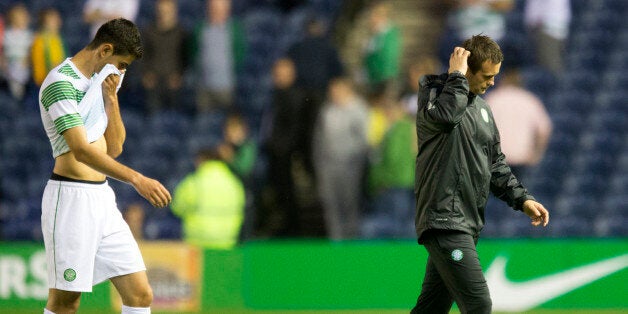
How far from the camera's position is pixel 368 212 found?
43.5ft

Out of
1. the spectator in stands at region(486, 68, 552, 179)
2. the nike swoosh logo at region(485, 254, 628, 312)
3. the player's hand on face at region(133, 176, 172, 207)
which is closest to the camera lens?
the player's hand on face at region(133, 176, 172, 207)

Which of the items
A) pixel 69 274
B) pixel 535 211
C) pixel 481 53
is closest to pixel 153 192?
pixel 69 274

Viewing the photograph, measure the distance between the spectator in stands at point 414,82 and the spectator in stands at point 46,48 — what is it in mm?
4079

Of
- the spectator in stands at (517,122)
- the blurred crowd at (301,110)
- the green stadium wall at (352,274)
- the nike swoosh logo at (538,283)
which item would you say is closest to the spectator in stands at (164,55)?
the blurred crowd at (301,110)

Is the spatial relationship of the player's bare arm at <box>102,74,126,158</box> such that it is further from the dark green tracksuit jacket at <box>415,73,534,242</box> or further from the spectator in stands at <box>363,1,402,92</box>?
the spectator in stands at <box>363,1,402,92</box>

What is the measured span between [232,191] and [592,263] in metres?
3.90

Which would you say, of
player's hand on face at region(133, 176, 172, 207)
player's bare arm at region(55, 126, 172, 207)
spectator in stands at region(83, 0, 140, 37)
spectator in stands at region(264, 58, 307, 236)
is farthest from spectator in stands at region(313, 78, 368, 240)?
player's hand on face at region(133, 176, 172, 207)

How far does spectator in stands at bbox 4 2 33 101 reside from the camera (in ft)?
45.4

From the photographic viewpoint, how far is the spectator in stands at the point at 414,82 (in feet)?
41.9

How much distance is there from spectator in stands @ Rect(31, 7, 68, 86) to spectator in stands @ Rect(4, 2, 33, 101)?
4.7 inches

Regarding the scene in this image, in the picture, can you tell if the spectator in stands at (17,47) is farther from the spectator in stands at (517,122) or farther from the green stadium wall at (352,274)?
the spectator in stands at (517,122)

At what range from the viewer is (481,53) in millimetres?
5754

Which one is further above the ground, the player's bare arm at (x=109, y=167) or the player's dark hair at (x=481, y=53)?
the player's dark hair at (x=481, y=53)

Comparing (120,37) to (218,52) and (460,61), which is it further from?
(218,52)
